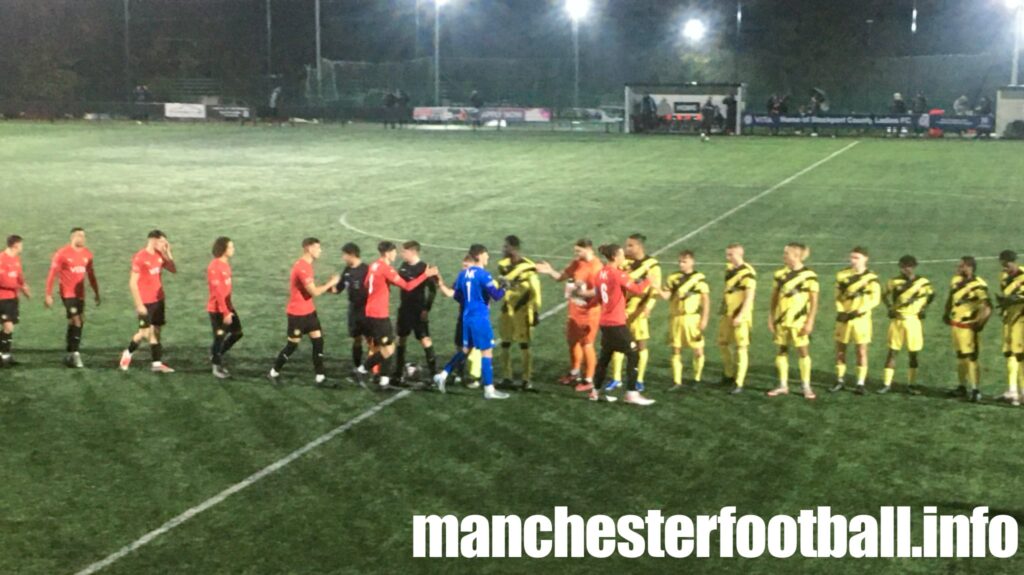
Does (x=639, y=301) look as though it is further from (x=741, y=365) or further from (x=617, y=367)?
(x=741, y=365)

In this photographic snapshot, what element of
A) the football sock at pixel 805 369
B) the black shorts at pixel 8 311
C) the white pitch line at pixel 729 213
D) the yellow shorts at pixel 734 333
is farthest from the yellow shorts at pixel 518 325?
the black shorts at pixel 8 311

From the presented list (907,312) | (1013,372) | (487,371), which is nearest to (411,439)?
(487,371)

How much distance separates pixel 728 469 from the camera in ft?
37.9

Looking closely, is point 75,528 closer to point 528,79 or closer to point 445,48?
point 528,79

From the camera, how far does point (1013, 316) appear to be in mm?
13836

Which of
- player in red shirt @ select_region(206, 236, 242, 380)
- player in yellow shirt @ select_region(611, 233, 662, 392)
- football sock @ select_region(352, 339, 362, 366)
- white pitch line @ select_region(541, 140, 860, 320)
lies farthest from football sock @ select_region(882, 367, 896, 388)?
player in red shirt @ select_region(206, 236, 242, 380)

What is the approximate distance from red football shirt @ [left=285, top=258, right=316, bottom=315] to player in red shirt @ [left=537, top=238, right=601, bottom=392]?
9.12 ft

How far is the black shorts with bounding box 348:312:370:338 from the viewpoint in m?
14.4

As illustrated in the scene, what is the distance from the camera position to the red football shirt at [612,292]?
529 inches

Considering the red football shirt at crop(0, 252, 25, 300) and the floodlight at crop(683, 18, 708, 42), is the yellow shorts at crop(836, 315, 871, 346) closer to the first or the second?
the red football shirt at crop(0, 252, 25, 300)

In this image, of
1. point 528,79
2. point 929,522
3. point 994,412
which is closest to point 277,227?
point 994,412

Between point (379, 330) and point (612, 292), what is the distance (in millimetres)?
2834

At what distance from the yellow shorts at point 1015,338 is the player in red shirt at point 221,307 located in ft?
30.5

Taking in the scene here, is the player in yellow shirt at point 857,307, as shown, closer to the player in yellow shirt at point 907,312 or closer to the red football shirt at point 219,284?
the player in yellow shirt at point 907,312
